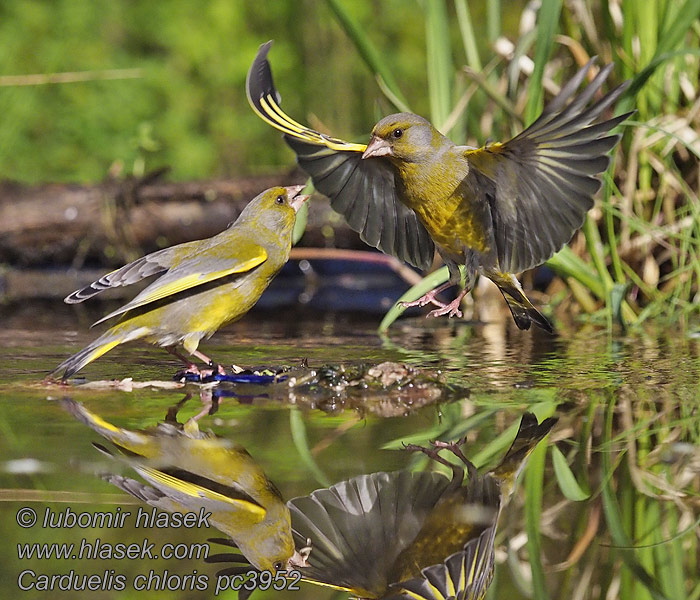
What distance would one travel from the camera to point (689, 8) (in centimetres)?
463

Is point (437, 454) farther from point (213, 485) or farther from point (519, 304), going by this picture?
point (519, 304)

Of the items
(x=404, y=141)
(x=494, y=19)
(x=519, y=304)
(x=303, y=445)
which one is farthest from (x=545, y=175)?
(x=494, y=19)

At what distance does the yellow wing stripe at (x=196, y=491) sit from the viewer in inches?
93.4

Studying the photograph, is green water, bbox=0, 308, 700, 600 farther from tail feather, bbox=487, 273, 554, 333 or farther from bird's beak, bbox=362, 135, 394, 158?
bird's beak, bbox=362, 135, 394, 158

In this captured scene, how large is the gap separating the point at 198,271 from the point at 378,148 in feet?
2.93

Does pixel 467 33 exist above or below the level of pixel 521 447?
above

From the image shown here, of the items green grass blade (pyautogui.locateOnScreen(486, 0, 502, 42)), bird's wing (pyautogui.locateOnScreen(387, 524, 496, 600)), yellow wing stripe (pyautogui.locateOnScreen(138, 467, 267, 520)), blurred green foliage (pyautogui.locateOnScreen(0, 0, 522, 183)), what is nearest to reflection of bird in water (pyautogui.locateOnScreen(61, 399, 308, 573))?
yellow wing stripe (pyautogui.locateOnScreen(138, 467, 267, 520))

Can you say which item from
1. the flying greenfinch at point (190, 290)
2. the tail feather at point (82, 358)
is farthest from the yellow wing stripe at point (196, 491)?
the flying greenfinch at point (190, 290)

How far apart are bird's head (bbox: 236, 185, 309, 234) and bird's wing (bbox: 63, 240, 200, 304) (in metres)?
0.31

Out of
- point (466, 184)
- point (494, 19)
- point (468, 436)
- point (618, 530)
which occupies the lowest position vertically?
point (618, 530)

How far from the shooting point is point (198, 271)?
13.0 feet

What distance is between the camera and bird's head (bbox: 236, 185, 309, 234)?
4.48 meters

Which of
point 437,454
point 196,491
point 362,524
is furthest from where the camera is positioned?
point 437,454

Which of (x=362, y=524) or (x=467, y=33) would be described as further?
(x=467, y=33)
